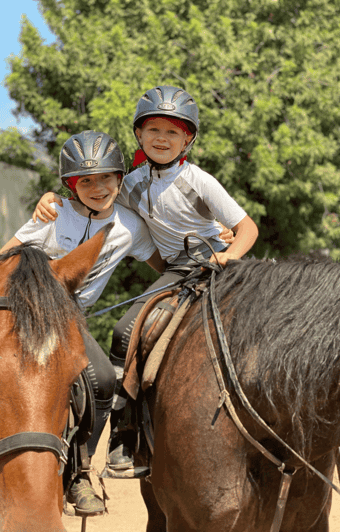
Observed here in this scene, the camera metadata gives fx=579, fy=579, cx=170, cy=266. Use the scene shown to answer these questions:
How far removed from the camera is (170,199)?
343 cm

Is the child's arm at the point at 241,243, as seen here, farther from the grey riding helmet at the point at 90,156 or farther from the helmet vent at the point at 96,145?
the helmet vent at the point at 96,145

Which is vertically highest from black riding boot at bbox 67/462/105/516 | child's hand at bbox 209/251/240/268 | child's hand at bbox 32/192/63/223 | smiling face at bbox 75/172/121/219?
smiling face at bbox 75/172/121/219

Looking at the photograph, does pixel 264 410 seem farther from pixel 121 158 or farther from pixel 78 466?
pixel 121 158

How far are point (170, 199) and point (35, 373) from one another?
1.61 metres

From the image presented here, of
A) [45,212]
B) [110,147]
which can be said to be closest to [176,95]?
[110,147]

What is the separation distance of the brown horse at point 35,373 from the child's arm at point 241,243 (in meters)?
0.90

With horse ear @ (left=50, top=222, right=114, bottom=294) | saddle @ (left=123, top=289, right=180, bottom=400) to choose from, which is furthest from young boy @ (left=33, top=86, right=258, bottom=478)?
horse ear @ (left=50, top=222, right=114, bottom=294)

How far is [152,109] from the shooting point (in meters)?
3.37

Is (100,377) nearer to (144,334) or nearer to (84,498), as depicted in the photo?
(144,334)

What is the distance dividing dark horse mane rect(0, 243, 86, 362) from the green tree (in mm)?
8370

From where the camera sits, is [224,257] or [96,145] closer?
[224,257]

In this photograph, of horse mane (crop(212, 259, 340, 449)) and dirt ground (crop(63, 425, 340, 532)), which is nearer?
horse mane (crop(212, 259, 340, 449))

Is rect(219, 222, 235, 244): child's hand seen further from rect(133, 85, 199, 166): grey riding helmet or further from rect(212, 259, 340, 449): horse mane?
rect(212, 259, 340, 449): horse mane

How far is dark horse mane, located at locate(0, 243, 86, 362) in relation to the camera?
7.14 feet
